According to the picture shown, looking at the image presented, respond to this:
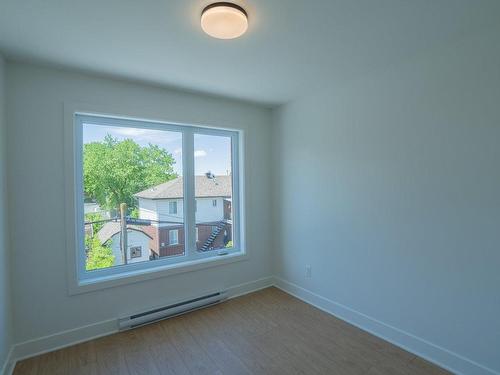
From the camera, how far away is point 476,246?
1893 mm

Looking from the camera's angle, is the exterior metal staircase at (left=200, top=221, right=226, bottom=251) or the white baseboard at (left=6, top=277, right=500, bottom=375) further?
the exterior metal staircase at (left=200, top=221, right=226, bottom=251)

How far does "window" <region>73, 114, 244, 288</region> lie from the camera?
259 cm

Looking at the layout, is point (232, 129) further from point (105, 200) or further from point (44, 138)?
point (44, 138)

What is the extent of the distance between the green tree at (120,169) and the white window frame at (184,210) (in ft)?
0.34

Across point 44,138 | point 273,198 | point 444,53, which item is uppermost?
point 444,53

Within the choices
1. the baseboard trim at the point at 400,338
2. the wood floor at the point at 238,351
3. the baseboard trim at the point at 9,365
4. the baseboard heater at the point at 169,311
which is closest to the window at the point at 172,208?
the baseboard heater at the point at 169,311

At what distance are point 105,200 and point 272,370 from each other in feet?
7.07

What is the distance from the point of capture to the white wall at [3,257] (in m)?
1.96

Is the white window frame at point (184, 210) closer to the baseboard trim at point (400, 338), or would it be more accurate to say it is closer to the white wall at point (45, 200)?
the white wall at point (45, 200)

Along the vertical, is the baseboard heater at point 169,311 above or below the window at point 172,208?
below

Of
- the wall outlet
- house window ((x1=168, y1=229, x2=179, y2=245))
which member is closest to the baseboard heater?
house window ((x1=168, y1=229, x2=179, y2=245))

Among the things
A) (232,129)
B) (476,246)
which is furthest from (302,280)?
(232,129)

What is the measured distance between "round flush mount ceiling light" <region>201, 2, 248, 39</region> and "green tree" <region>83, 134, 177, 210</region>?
1.61 meters

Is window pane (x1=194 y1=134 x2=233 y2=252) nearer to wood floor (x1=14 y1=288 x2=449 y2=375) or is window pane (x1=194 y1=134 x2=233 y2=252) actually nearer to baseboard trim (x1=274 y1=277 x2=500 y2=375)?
wood floor (x1=14 y1=288 x2=449 y2=375)
